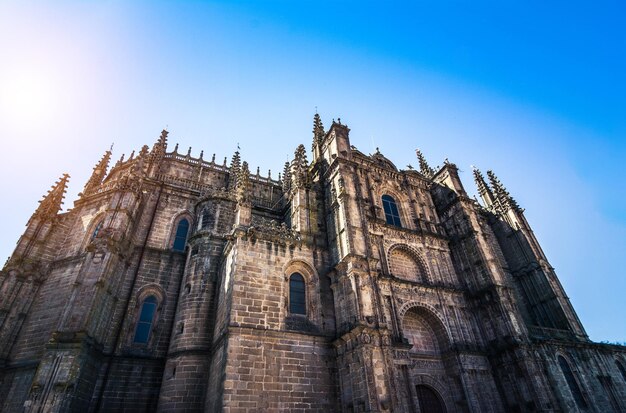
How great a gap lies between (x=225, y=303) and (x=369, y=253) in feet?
A: 26.1

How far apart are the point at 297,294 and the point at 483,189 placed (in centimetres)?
2462

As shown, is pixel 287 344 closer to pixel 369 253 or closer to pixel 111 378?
pixel 369 253

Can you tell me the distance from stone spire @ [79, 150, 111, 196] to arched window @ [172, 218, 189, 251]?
8.10 metres

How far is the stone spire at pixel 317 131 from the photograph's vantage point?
28833mm

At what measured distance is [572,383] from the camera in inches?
779

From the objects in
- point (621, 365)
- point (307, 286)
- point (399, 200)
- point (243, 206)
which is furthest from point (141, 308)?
point (621, 365)

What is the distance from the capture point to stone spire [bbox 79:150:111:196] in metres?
26.6

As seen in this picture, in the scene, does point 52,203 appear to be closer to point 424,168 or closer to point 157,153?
point 157,153

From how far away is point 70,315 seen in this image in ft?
52.9

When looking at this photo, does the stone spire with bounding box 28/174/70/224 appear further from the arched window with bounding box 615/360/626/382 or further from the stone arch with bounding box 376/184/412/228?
the arched window with bounding box 615/360/626/382

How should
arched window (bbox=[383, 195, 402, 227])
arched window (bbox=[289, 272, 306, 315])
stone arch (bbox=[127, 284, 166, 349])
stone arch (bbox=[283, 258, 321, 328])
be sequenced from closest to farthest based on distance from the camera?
1. stone arch (bbox=[283, 258, 321, 328])
2. arched window (bbox=[289, 272, 306, 315])
3. stone arch (bbox=[127, 284, 166, 349])
4. arched window (bbox=[383, 195, 402, 227])

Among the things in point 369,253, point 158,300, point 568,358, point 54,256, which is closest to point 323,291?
point 369,253

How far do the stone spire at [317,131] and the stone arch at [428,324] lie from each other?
49.0ft

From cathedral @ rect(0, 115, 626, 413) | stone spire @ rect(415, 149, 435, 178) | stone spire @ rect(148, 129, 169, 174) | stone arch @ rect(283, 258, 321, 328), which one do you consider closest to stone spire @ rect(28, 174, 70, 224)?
cathedral @ rect(0, 115, 626, 413)
